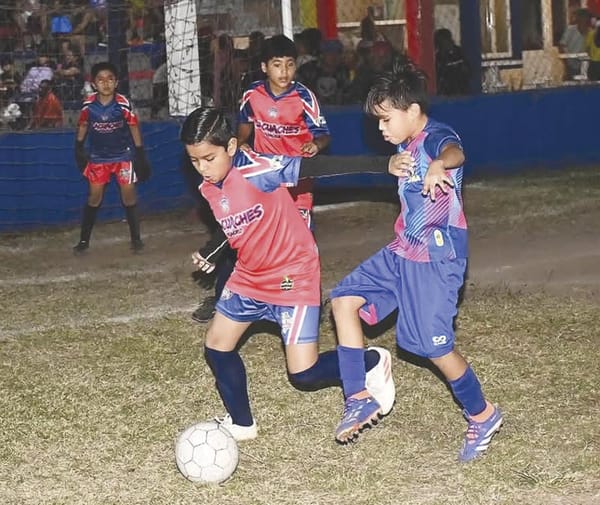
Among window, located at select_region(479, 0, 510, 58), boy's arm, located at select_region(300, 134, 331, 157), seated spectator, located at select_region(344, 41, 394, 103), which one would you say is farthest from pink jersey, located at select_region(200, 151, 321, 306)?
window, located at select_region(479, 0, 510, 58)

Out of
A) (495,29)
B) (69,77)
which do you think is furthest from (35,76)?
(495,29)

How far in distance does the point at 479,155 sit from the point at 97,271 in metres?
5.95

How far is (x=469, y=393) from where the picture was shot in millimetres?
4984

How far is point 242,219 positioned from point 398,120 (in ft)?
2.54

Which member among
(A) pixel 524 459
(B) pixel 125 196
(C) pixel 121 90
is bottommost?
(A) pixel 524 459

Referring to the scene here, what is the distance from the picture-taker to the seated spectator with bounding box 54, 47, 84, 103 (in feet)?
44.3

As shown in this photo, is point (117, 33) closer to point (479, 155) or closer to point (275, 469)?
point (479, 155)

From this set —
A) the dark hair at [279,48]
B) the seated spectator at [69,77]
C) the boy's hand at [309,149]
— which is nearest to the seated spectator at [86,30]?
the seated spectator at [69,77]

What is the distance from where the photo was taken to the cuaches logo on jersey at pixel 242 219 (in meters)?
5.09

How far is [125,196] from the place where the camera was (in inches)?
408

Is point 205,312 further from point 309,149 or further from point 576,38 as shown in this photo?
point 576,38

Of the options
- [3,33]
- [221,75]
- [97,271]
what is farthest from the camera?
[3,33]

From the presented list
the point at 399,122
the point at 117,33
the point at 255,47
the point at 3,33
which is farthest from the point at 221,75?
the point at 399,122

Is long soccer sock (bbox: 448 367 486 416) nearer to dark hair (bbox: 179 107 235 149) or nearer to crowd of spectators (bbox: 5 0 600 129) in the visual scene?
dark hair (bbox: 179 107 235 149)
